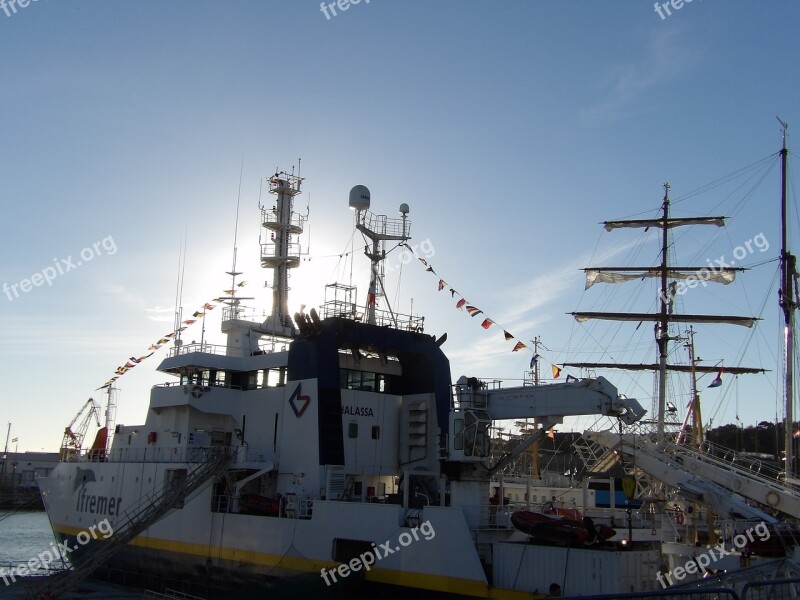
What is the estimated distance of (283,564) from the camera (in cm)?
2109

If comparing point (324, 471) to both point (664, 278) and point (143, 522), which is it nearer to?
point (143, 522)

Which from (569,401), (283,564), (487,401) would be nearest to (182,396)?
(283,564)

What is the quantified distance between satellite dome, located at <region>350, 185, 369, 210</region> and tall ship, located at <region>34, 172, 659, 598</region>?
0.05 metres

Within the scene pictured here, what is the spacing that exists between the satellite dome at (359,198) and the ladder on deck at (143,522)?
384 inches

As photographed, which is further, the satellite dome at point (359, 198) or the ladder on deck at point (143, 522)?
the satellite dome at point (359, 198)

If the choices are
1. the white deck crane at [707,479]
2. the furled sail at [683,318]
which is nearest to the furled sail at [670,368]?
the furled sail at [683,318]

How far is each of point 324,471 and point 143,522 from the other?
18.9 ft

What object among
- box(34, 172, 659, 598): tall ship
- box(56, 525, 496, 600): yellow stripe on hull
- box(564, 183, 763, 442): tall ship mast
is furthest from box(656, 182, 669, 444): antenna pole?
box(56, 525, 496, 600): yellow stripe on hull

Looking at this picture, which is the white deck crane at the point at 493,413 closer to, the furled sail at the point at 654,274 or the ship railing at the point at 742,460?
the ship railing at the point at 742,460

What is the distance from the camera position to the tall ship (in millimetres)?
18062

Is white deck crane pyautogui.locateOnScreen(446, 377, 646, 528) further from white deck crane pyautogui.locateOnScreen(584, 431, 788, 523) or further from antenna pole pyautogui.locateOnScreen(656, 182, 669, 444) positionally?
antenna pole pyautogui.locateOnScreen(656, 182, 669, 444)

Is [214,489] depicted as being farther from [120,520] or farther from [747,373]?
[747,373]

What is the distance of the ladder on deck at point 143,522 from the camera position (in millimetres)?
21219

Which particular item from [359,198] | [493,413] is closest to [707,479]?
[493,413]
